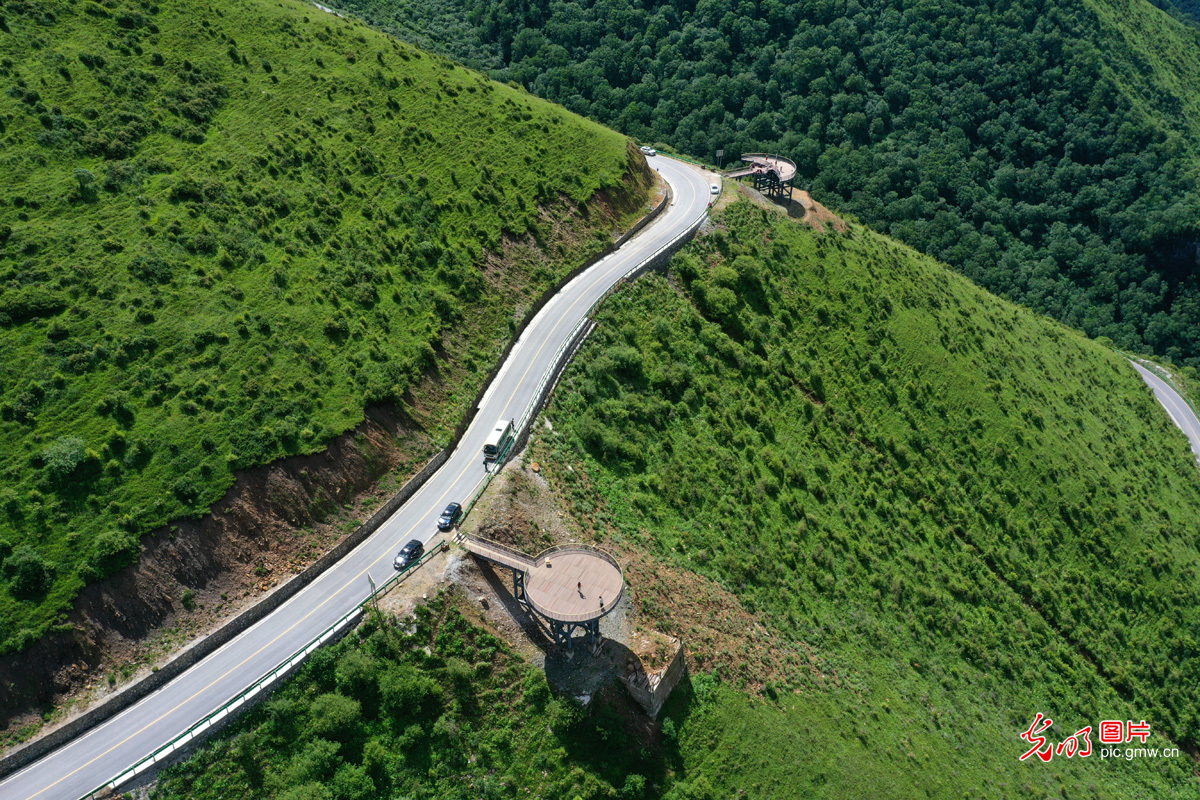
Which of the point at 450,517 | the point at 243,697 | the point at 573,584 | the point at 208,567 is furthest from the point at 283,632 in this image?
the point at 573,584

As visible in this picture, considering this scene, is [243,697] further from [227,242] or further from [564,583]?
[227,242]

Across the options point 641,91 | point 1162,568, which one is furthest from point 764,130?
point 1162,568

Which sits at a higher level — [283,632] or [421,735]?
[421,735]

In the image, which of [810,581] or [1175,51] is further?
[1175,51]

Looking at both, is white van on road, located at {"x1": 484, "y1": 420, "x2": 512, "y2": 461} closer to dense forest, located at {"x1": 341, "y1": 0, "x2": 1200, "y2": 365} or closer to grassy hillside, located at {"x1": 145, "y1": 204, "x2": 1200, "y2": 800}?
grassy hillside, located at {"x1": 145, "y1": 204, "x2": 1200, "y2": 800}

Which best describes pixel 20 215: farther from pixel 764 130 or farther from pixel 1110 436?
pixel 764 130
